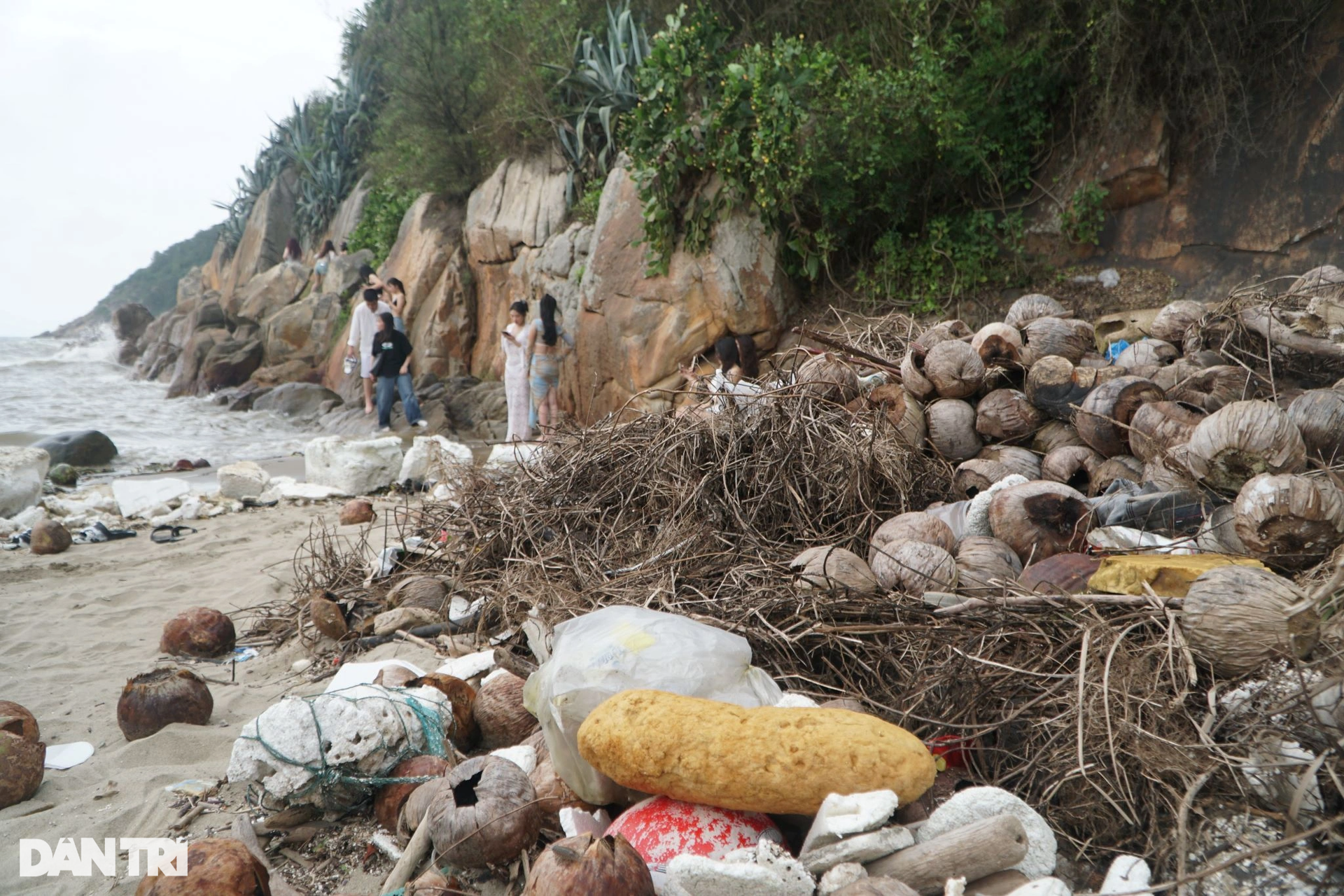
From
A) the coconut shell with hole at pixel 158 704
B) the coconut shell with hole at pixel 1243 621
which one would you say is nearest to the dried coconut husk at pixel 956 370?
the coconut shell with hole at pixel 1243 621

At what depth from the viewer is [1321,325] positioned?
3391 mm

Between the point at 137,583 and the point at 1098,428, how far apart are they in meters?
4.87

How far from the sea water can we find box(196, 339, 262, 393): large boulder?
431mm

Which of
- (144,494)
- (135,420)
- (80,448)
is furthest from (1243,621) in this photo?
(135,420)

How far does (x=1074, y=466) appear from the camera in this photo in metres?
3.47

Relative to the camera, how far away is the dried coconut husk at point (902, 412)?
12.4 ft

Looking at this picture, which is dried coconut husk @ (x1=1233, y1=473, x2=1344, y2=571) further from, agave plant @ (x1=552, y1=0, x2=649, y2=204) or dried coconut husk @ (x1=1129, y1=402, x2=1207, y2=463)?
agave plant @ (x1=552, y1=0, x2=649, y2=204)

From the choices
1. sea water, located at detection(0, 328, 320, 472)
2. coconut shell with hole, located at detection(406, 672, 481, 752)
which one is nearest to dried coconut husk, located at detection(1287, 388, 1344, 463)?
coconut shell with hole, located at detection(406, 672, 481, 752)

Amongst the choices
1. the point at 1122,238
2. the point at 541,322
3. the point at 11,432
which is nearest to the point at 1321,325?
the point at 1122,238

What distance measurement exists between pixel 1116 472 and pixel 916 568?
1267 mm

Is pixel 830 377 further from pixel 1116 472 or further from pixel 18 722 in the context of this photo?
pixel 18 722

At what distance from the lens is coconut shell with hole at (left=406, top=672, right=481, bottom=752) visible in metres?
2.46

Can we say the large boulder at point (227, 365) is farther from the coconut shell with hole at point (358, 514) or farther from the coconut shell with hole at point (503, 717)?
the coconut shell with hole at point (503, 717)

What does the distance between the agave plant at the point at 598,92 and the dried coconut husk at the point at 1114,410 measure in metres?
8.20
